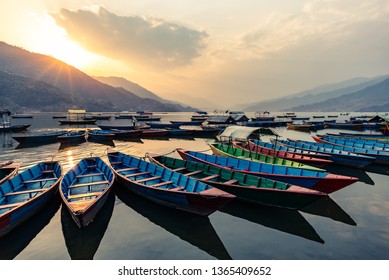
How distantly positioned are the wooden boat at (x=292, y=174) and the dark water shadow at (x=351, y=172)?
9.40 metres

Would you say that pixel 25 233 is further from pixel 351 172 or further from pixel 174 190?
pixel 351 172

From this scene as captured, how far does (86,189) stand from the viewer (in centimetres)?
1727

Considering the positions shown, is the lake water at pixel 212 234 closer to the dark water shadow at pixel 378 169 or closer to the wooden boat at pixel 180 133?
the dark water shadow at pixel 378 169

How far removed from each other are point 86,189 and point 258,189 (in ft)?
41.0

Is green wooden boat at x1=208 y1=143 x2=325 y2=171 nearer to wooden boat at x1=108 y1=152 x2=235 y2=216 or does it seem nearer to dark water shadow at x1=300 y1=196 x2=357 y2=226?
dark water shadow at x1=300 y1=196 x2=357 y2=226

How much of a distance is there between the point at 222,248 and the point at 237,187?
15.6ft

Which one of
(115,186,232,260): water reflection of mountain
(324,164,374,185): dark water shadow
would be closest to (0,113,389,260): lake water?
(115,186,232,260): water reflection of mountain

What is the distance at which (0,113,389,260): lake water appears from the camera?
11578mm

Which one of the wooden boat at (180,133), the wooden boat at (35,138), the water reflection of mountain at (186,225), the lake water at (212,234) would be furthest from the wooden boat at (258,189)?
the wooden boat at (35,138)

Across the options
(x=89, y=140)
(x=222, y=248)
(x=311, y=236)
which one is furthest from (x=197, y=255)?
(x=89, y=140)

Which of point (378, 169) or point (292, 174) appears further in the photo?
point (378, 169)

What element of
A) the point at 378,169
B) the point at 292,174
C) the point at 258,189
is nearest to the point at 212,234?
the point at 258,189

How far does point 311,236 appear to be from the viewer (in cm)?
1312
